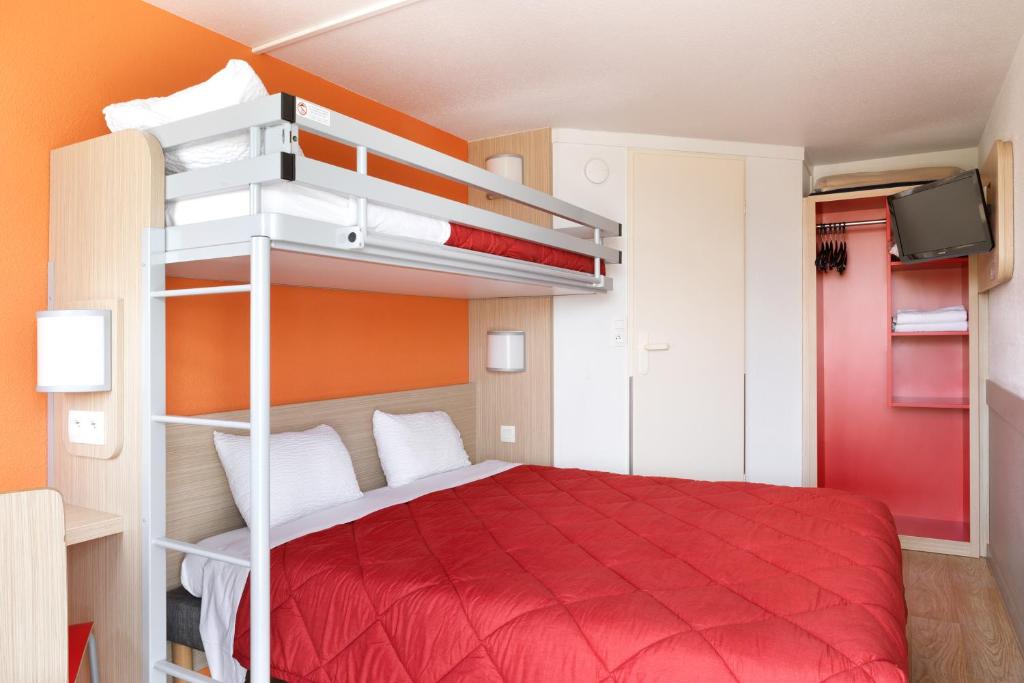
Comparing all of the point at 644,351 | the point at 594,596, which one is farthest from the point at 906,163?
the point at 594,596

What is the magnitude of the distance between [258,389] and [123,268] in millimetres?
601

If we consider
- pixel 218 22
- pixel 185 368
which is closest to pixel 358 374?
pixel 185 368

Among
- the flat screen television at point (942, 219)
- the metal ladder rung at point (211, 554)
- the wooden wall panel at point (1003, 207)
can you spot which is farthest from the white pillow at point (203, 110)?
the flat screen television at point (942, 219)

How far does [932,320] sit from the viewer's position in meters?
4.09

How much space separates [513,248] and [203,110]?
120cm

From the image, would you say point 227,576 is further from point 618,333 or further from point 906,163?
point 906,163

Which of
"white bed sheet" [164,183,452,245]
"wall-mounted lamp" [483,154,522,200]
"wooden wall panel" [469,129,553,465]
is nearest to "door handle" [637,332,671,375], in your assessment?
"wooden wall panel" [469,129,553,465]

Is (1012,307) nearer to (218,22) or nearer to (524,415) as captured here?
(524,415)

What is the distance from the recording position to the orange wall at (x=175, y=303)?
2.01 metres

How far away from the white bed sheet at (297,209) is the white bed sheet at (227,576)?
3.35 feet

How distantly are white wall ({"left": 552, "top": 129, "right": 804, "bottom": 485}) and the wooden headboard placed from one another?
29.5 inches

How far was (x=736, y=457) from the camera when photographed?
406cm

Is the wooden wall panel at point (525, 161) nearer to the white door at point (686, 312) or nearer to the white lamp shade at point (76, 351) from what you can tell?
the white door at point (686, 312)

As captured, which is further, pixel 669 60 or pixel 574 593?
pixel 669 60
